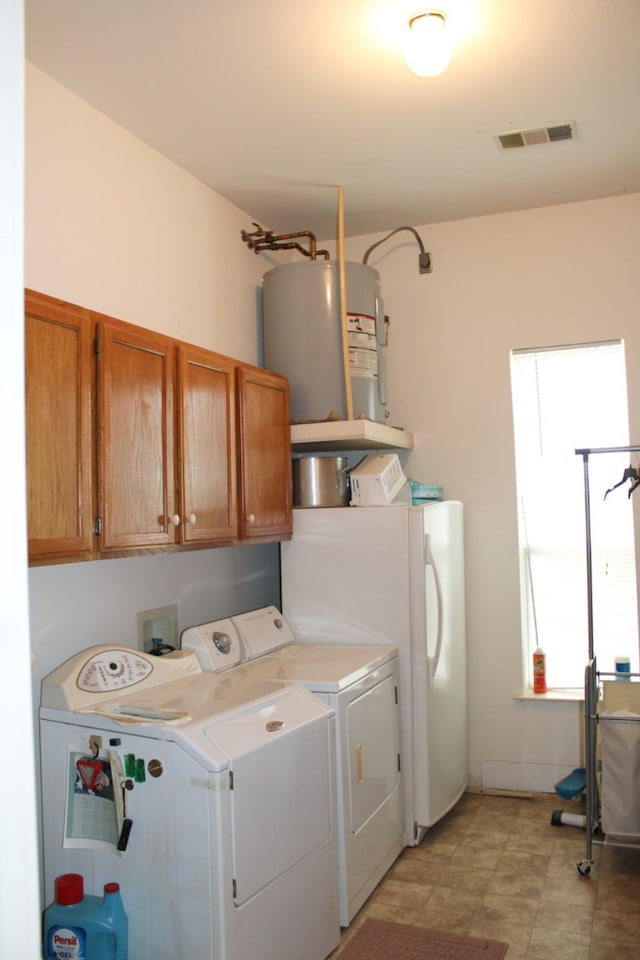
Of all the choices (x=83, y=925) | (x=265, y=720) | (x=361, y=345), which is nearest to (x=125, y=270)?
(x=361, y=345)

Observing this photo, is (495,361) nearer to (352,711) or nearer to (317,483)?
(317,483)

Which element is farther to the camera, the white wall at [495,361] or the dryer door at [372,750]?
the white wall at [495,361]

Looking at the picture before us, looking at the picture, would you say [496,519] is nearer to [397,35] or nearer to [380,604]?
[380,604]

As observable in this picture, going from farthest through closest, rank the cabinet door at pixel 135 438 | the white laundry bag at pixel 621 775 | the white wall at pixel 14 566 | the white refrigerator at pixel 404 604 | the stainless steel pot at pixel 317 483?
1. the stainless steel pot at pixel 317 483
2. the white refrigerator at pixel 404 604
3. the white laundry bag at pixel 621 775
4. the cabinet door at pixel 135 438
5. the white wall at pixel 14 566

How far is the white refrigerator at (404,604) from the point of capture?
3354mm

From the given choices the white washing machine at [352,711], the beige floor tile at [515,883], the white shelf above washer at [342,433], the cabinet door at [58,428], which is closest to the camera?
the cabinet door at [58,428]

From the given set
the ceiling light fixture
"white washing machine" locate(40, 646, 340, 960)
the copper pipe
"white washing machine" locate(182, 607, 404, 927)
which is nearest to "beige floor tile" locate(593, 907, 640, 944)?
"white washing machine" locate(182, 607, 404, 927)

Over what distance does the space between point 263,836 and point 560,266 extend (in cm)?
300

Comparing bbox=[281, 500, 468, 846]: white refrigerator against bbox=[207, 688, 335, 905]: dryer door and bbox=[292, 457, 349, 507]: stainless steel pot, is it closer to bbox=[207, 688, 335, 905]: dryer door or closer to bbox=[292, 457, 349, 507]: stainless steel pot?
bbox=[292, 457, 349, 507]: stainless steel pot

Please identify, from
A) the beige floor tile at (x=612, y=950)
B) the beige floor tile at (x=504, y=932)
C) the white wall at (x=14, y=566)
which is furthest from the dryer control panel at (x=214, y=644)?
the white wall at (x=14, y=566)

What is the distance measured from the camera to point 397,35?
245cm

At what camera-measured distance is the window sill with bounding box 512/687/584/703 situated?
3.86 metres

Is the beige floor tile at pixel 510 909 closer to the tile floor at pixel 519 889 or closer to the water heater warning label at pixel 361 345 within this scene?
the tile floor at pixel 519 889

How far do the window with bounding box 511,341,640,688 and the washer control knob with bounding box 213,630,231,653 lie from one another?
5.41 feet
